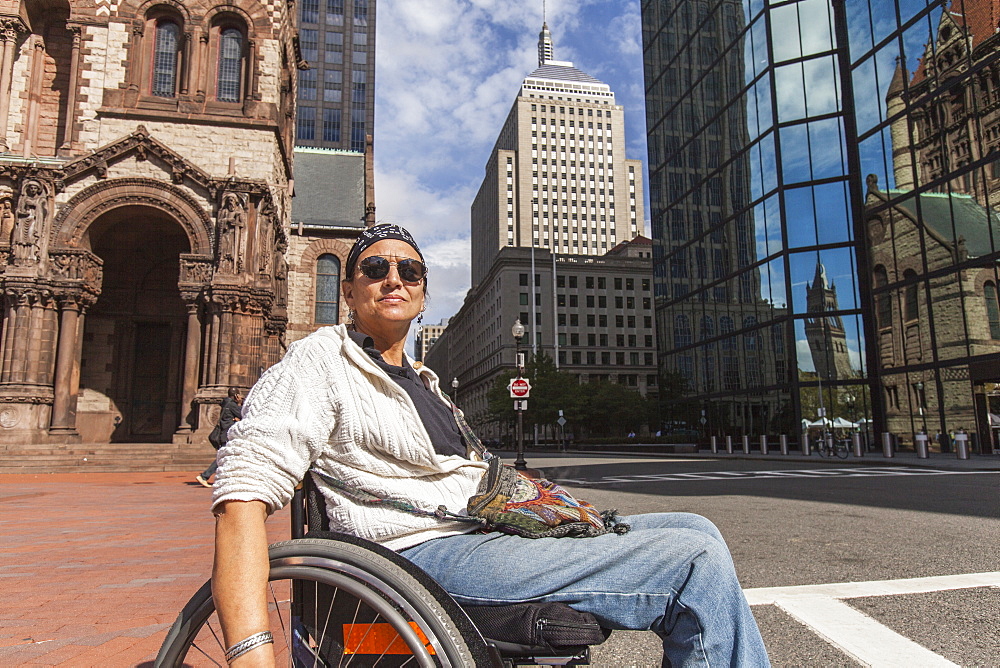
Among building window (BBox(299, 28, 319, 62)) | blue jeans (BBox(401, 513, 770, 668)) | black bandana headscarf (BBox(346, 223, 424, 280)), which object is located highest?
building window (BBox(299, 28, 319, 62))

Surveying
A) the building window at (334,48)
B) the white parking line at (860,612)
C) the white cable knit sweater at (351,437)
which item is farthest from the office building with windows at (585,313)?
the white cable knit sweater at (351,437)

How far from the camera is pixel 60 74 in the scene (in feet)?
81.4

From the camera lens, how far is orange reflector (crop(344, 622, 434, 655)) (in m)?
1.67

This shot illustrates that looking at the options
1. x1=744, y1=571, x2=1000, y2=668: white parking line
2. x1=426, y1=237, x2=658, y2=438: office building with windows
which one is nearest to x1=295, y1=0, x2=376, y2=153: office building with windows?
x1=426, y1=237, x2=658, y2=438: office building with windows

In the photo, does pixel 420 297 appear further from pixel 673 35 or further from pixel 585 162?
pixel 585 162

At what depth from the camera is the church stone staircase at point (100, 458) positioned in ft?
57.5

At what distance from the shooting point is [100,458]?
59.9 ft

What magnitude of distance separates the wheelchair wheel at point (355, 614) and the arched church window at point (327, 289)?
32690 mm

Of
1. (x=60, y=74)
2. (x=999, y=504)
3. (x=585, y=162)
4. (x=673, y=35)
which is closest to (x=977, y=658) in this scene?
(x=999, y=504)

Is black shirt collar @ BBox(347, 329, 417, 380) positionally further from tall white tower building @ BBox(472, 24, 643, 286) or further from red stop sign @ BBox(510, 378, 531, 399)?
tall white tower building @ BBox(472, 24, 643, 286)

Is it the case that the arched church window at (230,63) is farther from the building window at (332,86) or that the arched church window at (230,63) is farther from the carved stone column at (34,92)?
the building window at (332,86)

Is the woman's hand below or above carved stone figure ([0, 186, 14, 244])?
below

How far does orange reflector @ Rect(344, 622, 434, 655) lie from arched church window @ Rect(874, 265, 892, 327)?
3255cm

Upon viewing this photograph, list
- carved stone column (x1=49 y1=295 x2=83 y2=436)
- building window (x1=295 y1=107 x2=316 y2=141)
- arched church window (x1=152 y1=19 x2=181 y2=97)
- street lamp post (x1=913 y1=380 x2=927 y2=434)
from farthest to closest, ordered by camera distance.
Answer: building window (x1=295 y1=107 x2=316 y2=141) → street lamp post (x1=913 y1=380 x2=927 y2=434) → arched church window (x1=152 y1=19 x2=181 y2=97) → carved stone column (x1=49 y1=295 x2=83 y2=436)
